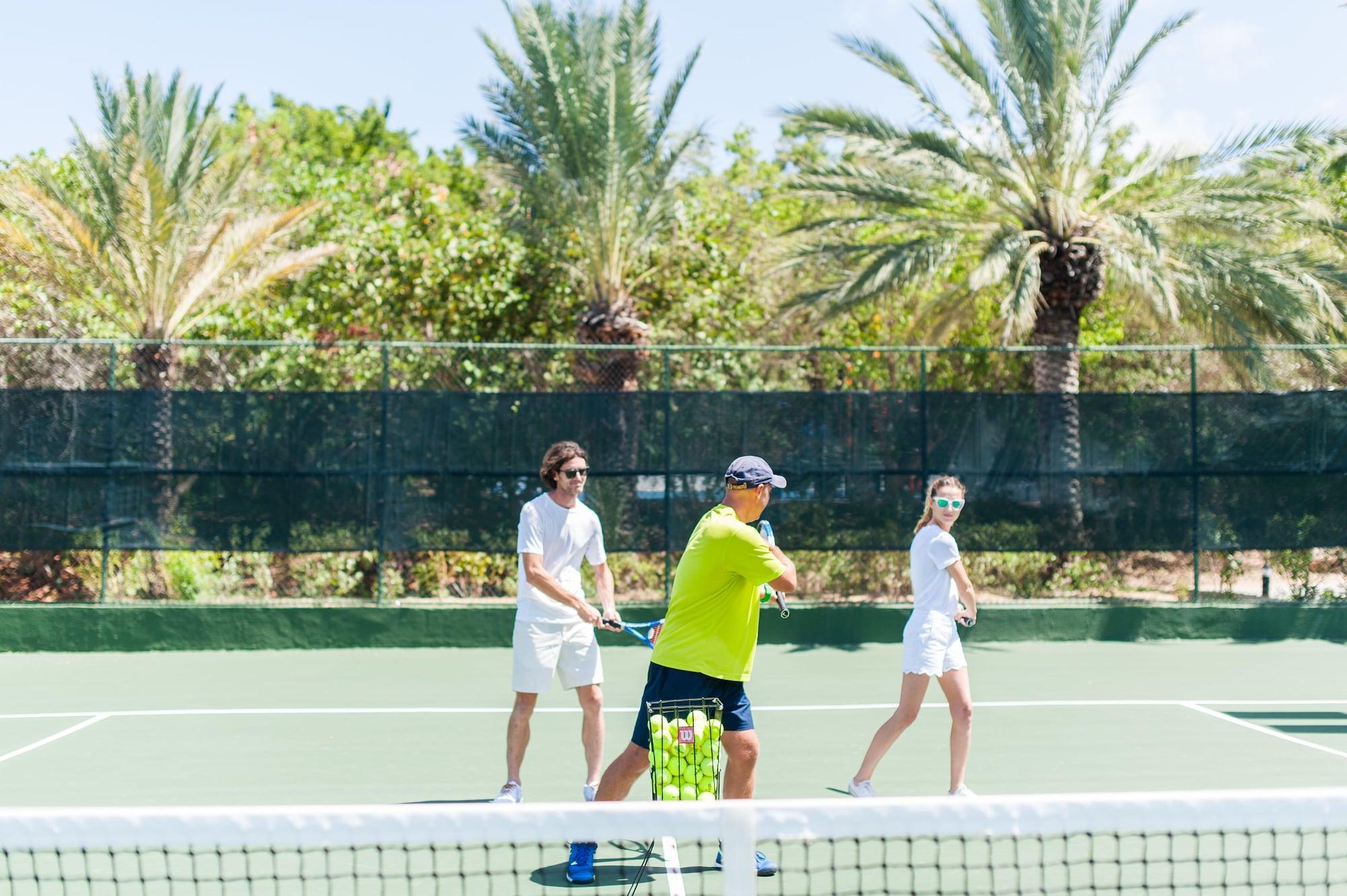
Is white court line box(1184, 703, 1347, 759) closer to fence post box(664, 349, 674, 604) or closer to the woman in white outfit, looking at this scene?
the woman in white outfit

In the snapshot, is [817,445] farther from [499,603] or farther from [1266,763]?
[1266,763]

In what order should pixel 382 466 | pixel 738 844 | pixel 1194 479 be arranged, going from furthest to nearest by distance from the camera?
pixel 1194 479 < pixel 382 466 < pixel 738 844

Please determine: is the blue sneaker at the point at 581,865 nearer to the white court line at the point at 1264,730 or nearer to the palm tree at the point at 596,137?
the white court line at the point at 1264,730

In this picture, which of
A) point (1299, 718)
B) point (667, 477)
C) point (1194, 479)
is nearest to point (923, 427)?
point (667, 477)

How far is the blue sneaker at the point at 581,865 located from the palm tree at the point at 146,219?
9525 mm

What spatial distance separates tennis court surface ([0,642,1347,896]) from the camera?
2.95 m

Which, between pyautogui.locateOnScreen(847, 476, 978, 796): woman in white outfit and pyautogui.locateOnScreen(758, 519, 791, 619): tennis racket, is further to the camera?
pyautogui.locateOnScreen(847, 476, 978, 796): woman in white outfit

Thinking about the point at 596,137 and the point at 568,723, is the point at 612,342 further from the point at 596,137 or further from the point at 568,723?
the point at 568,723

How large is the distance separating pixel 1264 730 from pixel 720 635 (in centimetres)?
470

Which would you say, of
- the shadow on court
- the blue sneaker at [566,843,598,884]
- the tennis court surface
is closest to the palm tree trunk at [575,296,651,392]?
the tennis court surface

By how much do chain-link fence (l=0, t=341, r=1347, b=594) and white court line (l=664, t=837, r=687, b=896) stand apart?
6.13 meters

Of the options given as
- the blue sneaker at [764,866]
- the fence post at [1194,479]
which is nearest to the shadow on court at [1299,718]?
the fence post at [1194,479]

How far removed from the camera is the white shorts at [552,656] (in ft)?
18.6

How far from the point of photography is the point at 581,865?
15.6ft
